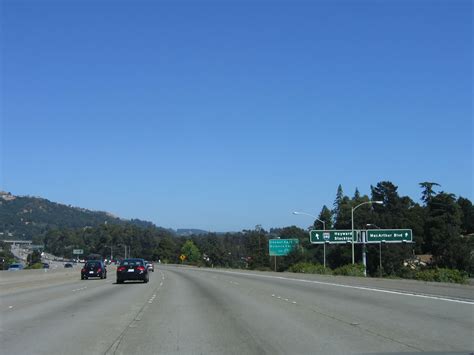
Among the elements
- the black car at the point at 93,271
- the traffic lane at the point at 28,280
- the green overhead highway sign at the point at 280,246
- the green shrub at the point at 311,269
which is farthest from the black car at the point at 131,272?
the green overhead highway sign at the point at 280,246

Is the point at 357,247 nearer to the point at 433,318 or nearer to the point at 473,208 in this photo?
the point at 473,208

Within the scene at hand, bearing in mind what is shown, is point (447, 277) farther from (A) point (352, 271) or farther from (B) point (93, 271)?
(B) point (93, 271)

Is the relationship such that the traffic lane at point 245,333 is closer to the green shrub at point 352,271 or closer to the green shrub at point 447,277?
the green shrub at point 447,277

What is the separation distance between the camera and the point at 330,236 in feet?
281

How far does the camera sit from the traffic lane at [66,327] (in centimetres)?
1161

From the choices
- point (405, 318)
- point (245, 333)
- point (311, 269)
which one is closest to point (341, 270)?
point (311, 269)

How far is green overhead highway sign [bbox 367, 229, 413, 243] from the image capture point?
8588 centimetres

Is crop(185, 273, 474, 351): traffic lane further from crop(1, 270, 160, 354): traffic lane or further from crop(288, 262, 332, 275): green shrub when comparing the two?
crop(288, 262, 332, 275): green shrub

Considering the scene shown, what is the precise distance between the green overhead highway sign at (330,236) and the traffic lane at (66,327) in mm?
65460

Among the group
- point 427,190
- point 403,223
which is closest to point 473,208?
point 427,190

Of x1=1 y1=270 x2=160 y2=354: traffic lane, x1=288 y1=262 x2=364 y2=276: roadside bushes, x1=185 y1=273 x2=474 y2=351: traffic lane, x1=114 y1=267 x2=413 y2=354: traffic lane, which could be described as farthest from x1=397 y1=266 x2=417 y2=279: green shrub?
x1=1 y1=270 x2=160 y2=354: traffic lane

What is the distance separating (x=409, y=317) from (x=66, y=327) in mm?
9180

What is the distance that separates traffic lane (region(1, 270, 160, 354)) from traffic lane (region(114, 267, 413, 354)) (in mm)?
608

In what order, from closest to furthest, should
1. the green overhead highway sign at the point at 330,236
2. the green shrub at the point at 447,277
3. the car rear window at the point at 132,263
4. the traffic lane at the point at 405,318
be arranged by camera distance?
the traffic lane at the point at 405,318, the green shrub at the point at 447,277, the car rear window at the point at 132,263, the green overhead highway sign at the point at 330,236
